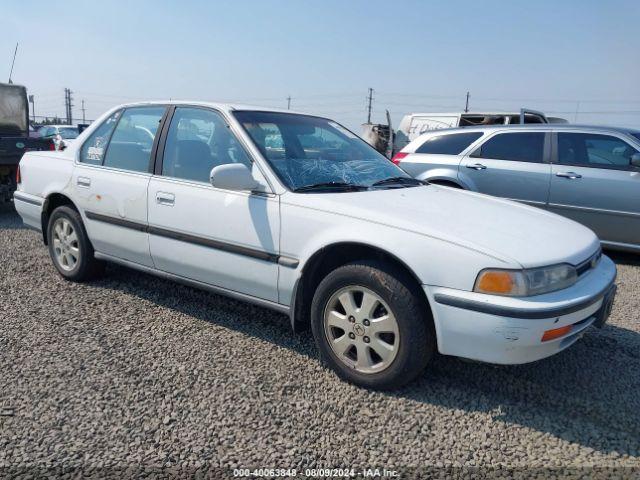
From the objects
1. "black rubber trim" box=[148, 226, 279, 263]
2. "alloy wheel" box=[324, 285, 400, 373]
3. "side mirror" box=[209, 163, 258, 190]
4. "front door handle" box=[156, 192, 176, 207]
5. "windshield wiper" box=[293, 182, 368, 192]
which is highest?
"side mirror" box=[209, 163, 258, 190]

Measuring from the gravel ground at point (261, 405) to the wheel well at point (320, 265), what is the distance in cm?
32

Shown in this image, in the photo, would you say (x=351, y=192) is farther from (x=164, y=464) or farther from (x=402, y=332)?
(x=164, y=464)

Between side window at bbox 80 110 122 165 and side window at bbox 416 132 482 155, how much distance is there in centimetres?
431

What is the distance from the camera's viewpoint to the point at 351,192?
3.13m

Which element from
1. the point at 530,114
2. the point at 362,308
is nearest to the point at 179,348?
the point at 362,308

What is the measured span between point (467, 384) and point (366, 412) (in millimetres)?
676

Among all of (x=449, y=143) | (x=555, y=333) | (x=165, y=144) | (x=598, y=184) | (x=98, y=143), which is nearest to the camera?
(x=555, y=333)

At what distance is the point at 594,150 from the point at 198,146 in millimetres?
4754

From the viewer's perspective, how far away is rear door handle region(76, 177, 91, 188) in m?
4.08

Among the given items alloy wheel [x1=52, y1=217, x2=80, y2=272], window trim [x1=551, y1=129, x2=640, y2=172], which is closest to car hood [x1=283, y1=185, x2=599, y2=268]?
alloy wheel [x1=52, y1=217, x2=80, y2=272]

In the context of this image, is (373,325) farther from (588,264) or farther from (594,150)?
(594,150)

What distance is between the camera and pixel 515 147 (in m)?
6.43

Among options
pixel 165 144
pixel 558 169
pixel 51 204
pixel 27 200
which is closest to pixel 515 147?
pixel 558 169

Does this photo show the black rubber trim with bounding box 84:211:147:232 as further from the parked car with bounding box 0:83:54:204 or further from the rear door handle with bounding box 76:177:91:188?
the parked car with bounding box 0:83:54:204
